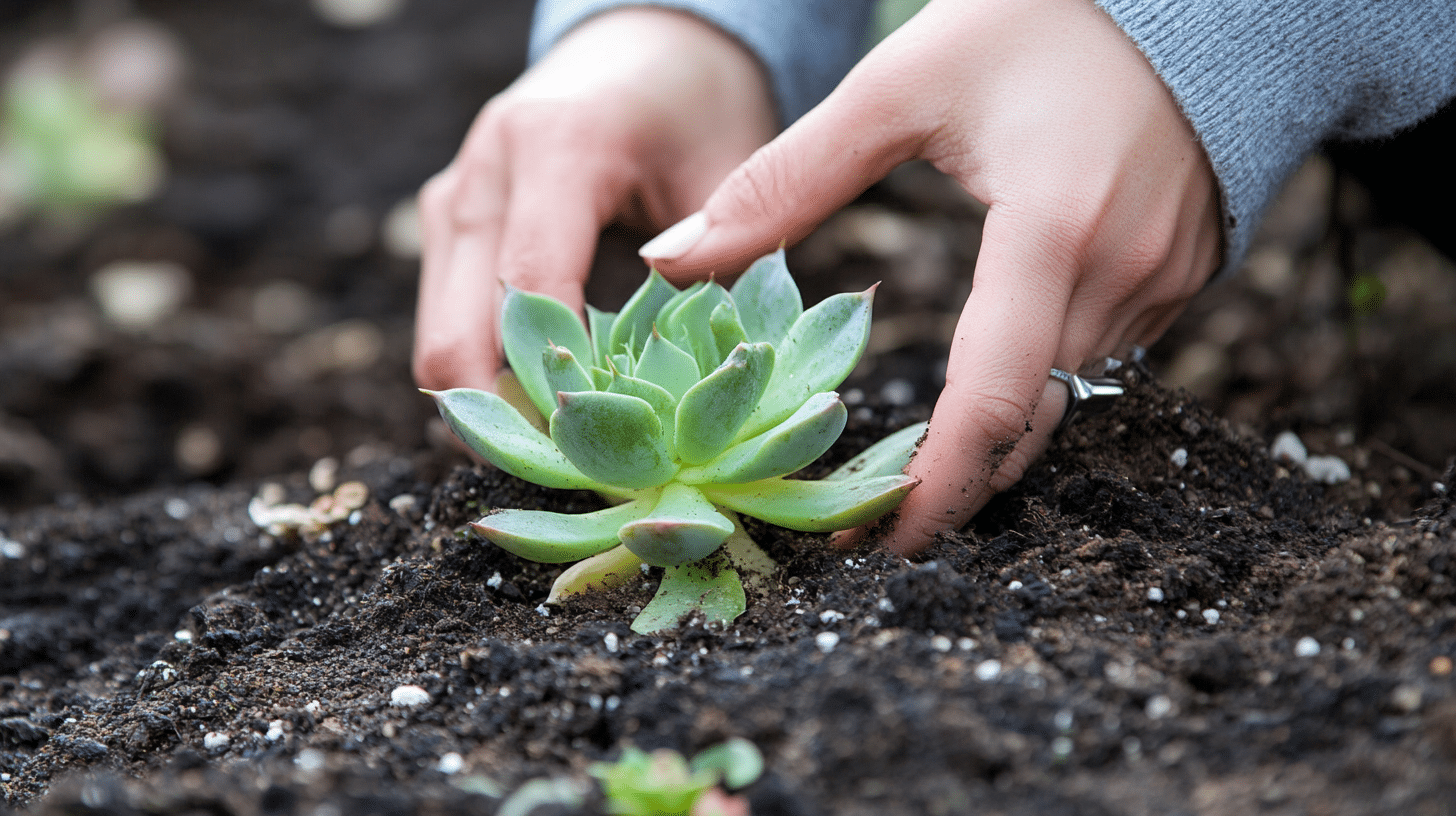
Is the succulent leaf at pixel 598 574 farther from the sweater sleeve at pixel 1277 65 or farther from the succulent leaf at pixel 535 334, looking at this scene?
the sweater sleeve at pixel 1277 65

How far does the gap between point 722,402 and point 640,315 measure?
288 millimetres

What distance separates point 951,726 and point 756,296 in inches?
29.9

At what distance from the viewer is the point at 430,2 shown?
14.7 feet

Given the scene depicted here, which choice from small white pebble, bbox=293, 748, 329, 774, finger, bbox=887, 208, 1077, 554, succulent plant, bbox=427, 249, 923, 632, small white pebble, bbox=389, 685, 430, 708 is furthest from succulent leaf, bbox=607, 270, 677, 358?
small white pebble, bbox=293, 748, 329, 774

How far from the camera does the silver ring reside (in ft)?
4.58

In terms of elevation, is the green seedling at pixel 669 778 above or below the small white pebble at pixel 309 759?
above

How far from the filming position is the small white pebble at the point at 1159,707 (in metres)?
0.94

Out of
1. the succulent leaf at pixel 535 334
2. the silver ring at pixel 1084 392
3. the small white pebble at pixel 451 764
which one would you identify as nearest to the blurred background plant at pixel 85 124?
the succulent leaf at pixel 535 334

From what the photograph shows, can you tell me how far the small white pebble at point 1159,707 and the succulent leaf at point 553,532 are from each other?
2.13 feet

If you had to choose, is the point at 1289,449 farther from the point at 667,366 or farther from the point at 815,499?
the point at 667,366

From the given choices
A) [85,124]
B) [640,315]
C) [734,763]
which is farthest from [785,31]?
[85,124]

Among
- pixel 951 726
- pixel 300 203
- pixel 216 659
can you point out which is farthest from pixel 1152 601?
pixel 300 203

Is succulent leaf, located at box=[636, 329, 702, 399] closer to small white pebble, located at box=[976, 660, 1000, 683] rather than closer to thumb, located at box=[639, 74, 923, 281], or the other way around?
thumb, located at box=[639, 74, 923, 281]

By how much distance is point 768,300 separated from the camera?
4.80ft
